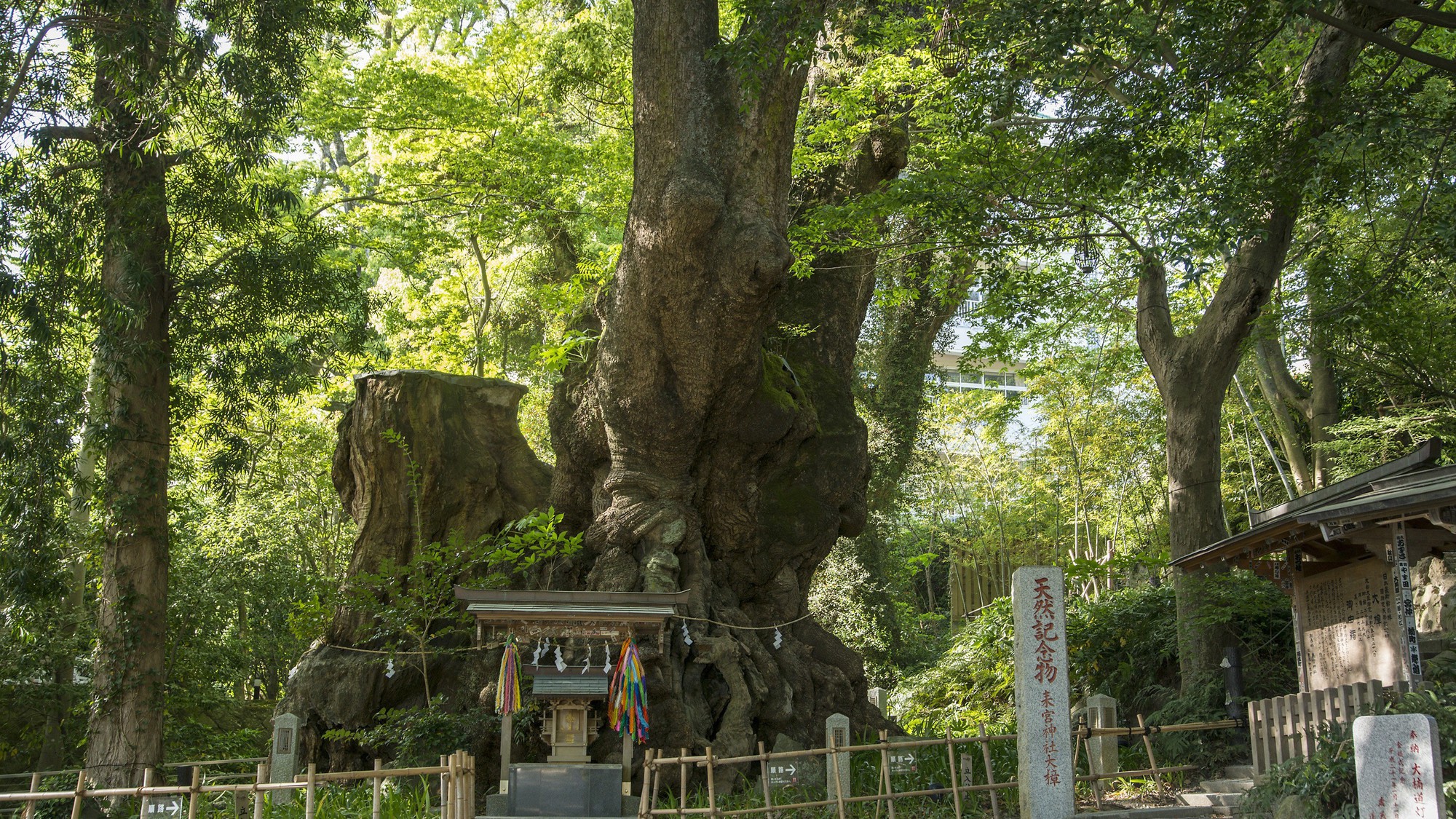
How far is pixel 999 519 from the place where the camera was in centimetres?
2570

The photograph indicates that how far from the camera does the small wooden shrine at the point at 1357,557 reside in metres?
7.47

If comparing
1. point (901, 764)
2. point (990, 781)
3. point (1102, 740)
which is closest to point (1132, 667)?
point (1102, 740)

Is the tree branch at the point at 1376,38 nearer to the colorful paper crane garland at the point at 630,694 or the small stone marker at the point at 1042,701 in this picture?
the small stone marker at the point at 1042,701

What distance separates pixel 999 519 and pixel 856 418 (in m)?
13.0

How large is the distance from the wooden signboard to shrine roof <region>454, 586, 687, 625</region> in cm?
583

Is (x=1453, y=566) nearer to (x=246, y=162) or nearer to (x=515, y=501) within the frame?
(x=515, y=501)

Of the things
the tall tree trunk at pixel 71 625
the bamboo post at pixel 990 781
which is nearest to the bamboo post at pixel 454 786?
the bamboo post at pixel 990 781

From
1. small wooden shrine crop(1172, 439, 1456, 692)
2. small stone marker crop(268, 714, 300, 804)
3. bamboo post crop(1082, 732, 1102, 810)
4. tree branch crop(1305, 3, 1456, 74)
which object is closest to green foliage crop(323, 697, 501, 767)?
small stone marker crop(268, 714, 300, 804)

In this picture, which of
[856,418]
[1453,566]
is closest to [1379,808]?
[856,418]

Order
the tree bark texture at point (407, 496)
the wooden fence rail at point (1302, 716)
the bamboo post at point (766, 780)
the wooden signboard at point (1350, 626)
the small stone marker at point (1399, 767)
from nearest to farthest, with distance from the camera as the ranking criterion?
the small stone marker at point (1399, 767), the wooden fence rail at point (1302, 716), the wooden signboard at point (1350, 626), the bamboo post at point (766, 780), the tree bark texture at point (407, 496)

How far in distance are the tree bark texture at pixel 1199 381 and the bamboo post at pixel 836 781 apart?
195 inches


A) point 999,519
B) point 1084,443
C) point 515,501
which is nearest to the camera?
point 515,501

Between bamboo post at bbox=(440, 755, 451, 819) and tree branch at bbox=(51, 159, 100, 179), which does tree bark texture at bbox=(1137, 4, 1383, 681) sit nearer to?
bamboo post at bbox=(440, 755, 451, 819)

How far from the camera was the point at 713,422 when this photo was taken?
12.2 m
